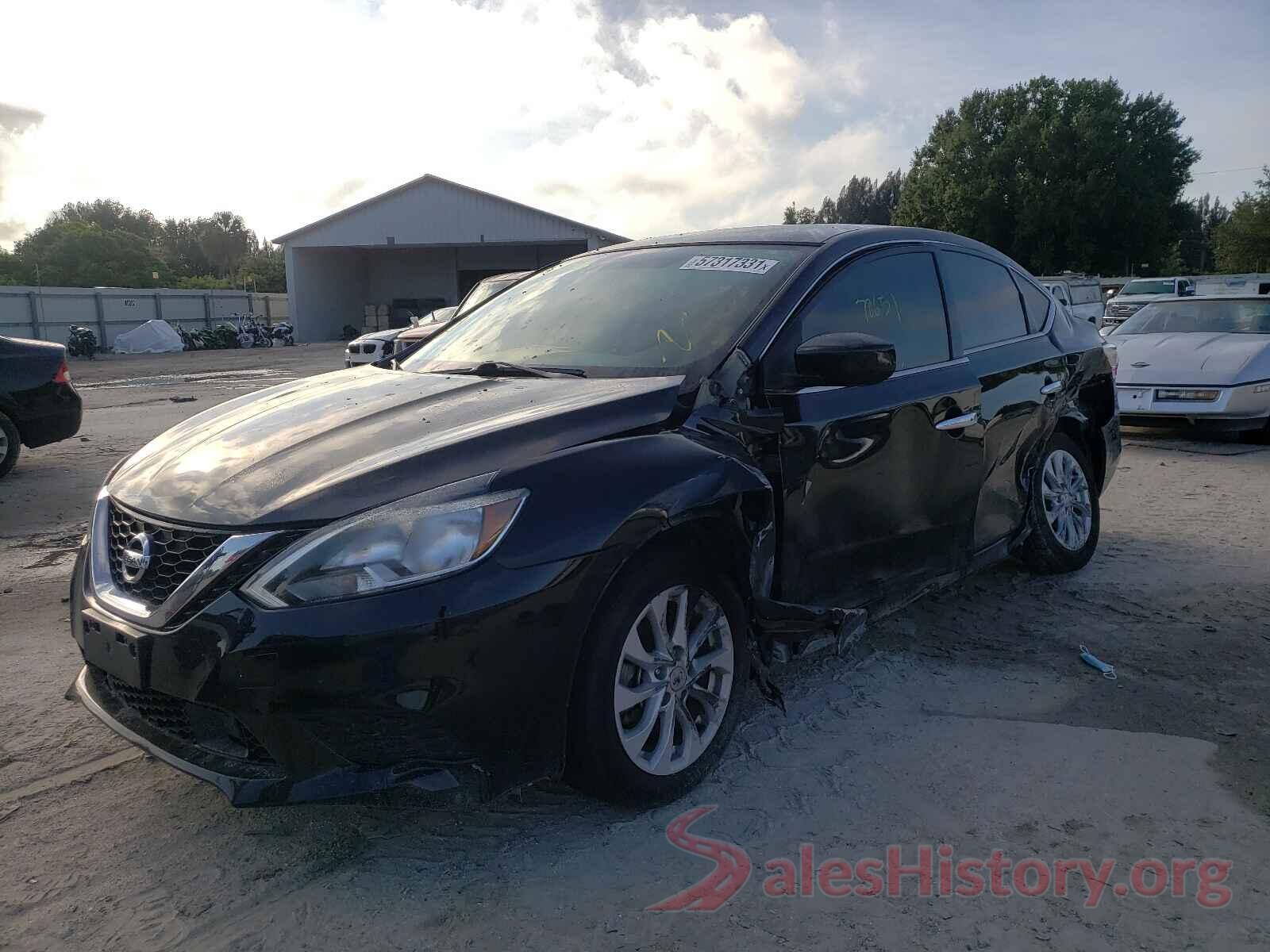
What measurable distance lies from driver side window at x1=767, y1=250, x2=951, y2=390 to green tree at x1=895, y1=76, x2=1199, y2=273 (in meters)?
48.5

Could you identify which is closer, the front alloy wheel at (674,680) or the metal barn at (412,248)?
the front alloy wheel at (674,680)

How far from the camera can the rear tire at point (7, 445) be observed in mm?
8266

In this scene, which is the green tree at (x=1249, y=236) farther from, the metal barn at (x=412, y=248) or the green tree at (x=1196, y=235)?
the metal barn at (x=412, y=248)

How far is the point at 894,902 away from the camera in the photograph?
2.52 meters

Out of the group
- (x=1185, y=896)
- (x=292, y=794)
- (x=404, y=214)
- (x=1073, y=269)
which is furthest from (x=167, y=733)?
(x=1073, y=269)

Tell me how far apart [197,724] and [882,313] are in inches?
107

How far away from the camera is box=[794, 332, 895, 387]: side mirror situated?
3.13 m

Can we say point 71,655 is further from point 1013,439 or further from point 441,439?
point 1013,439

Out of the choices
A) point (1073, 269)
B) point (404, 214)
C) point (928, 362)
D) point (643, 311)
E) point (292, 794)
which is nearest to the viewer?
point (292, 794)

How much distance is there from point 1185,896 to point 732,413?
5.81 feet

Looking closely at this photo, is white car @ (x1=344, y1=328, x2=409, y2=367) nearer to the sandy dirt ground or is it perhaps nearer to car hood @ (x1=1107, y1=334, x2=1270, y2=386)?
car hood @ (x1=1107, y1=334, x2=1270, y2=386)

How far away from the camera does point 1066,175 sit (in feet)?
163

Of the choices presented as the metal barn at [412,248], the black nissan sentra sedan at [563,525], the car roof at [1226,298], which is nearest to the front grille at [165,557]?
the black nissan sentra sedan at [563,525]

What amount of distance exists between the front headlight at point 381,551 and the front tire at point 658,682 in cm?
43
